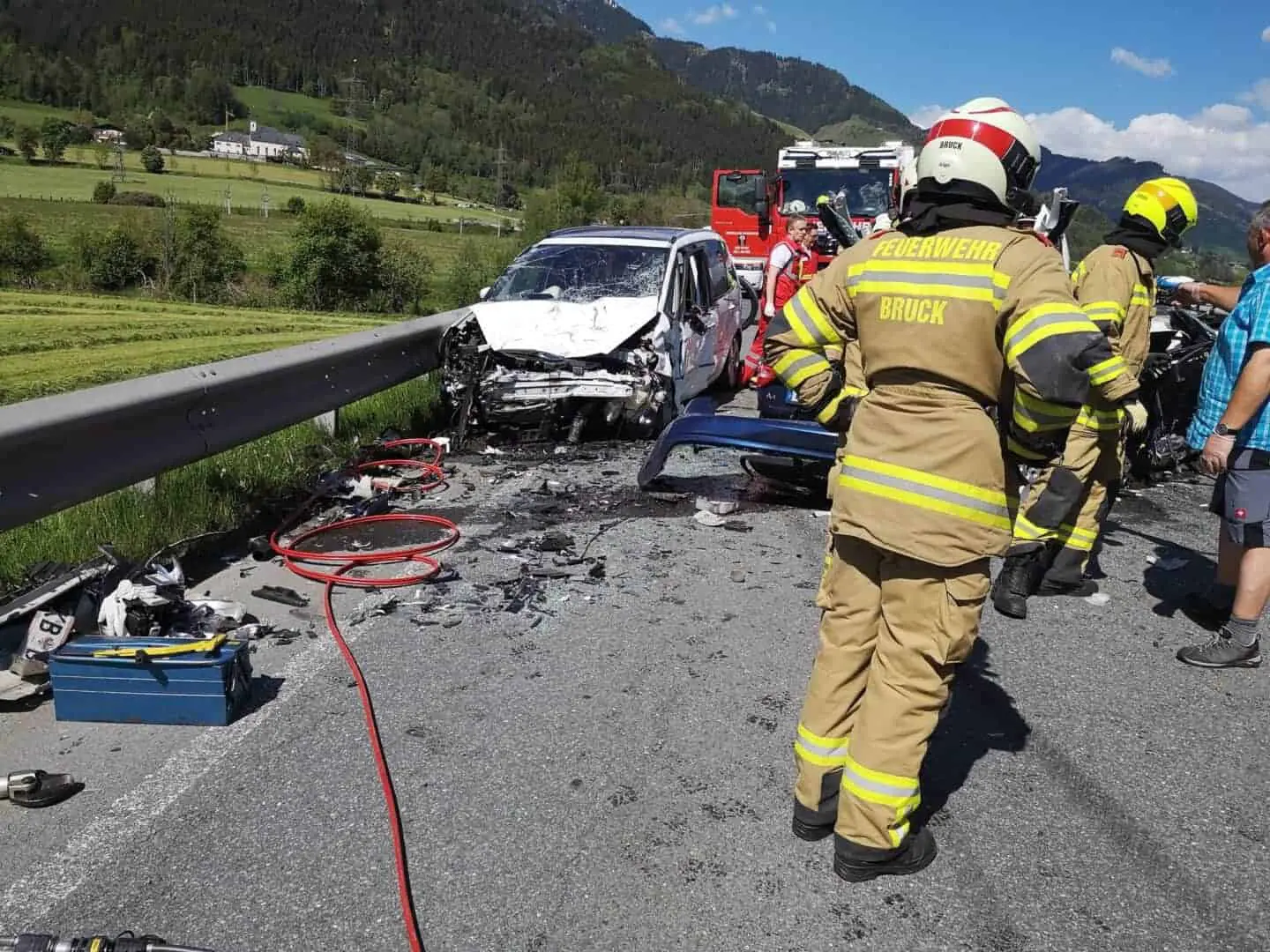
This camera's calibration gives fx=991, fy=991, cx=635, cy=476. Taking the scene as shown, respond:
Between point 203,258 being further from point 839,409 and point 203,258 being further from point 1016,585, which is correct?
point 839,409

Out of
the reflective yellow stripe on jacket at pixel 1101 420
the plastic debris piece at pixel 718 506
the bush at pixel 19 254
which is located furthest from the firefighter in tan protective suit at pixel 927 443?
the bush at pixel 19 254

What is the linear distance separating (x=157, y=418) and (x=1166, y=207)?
5.48 metres

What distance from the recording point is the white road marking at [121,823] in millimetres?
2602

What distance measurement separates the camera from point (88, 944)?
224 centimetres

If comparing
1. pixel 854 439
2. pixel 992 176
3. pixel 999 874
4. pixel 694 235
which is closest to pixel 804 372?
pixel 854 439

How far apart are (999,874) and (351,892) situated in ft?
5.96

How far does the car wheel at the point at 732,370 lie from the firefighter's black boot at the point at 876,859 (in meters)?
8.38

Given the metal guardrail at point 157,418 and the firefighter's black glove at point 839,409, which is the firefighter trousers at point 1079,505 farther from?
the metal guardrail at point 157,418

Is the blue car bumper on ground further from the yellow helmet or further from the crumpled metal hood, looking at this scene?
the yellow helmet

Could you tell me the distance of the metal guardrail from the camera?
4336mm

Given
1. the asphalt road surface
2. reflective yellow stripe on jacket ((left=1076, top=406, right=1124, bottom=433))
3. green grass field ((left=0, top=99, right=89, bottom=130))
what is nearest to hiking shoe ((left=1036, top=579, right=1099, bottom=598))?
the asphalt road surface

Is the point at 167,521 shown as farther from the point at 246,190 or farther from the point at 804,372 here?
the point at 246,190

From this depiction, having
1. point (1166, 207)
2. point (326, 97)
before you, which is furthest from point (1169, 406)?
point (326, 97)

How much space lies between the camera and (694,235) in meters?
10.3
